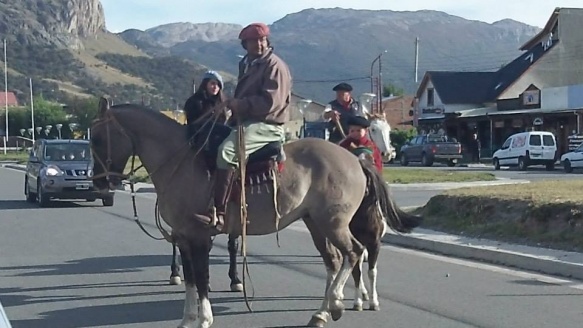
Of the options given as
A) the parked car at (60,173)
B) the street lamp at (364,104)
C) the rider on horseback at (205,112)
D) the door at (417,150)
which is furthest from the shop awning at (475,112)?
the rider on horseback at (205,112)

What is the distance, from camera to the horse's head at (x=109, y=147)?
367 inches

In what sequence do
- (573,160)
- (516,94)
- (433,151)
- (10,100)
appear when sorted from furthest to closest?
(10,100) < (516,94) < (433,151) < (573,160)

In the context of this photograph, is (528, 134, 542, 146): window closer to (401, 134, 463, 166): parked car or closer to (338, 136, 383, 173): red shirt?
(401, 134, 463, 166): parked car

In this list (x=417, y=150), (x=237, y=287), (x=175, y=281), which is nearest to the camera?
(x=237, y=287)

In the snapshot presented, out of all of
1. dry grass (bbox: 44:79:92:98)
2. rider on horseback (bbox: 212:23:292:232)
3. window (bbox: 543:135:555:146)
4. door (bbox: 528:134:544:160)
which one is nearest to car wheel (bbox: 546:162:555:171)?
door (bbox: 528:134:544:160)

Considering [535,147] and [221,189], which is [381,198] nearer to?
[221,189]

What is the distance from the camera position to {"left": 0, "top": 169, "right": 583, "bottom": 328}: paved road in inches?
389

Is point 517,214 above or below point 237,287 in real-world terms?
above

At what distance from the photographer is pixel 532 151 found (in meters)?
44.2

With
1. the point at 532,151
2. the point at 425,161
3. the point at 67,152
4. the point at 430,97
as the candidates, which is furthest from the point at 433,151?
the point at 67,152

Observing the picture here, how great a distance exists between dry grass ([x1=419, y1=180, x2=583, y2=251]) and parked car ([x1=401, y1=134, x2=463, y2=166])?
106 feet

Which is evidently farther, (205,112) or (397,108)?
(397,108)

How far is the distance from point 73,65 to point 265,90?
145152mm

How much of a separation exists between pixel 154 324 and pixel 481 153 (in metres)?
52.2
